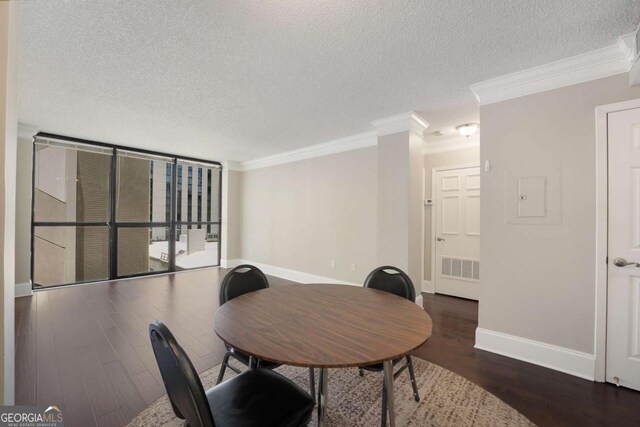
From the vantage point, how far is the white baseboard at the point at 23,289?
3.83 metres

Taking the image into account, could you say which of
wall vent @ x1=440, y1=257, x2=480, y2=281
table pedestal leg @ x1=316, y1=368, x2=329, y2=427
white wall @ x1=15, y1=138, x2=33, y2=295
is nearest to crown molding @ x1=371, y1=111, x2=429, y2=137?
wall vent @ x1=440, y1=257, x2=480, y2=281

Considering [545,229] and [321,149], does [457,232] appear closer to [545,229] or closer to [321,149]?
[545,229]

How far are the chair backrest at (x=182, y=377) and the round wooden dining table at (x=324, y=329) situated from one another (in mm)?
222

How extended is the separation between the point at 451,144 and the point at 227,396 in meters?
4.47

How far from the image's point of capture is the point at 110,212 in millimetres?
4852

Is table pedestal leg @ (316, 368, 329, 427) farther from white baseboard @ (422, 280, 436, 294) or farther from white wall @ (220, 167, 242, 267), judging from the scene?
white wall @ (220, 167, 242, 267)

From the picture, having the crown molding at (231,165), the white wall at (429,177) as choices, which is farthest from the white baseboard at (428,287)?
the crown molding at (231,165)

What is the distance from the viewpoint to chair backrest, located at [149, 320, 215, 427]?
82cm

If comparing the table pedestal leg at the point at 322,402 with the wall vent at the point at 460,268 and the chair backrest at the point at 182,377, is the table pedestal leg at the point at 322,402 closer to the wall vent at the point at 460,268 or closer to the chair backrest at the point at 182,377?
the chair backrest at the point at 182,377

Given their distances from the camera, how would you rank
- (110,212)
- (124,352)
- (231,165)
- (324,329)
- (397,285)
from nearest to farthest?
(324,329) → (397,285) → (124,352) → (110,212) → (231,165)

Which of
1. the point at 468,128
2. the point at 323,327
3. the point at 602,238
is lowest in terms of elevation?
the point at 323,327

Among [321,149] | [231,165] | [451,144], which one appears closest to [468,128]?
[451,144]

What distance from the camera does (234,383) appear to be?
1257mm

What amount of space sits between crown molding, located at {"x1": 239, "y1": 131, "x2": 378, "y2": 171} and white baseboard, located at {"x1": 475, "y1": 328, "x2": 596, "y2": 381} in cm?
289
